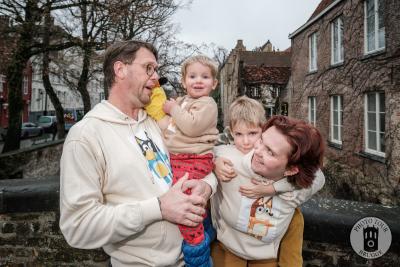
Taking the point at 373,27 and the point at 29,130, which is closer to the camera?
the point at 373,27

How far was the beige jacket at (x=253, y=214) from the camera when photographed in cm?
215

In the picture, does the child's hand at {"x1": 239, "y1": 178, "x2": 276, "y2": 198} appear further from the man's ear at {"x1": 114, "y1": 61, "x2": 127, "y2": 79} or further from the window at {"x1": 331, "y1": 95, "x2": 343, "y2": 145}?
the window at {"x1": 331, "y1": 95, "x2": 343, "y2": 145}

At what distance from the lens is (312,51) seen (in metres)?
18.0

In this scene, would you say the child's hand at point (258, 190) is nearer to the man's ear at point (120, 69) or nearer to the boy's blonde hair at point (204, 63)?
the boy's blonde hair at point (204, 63)

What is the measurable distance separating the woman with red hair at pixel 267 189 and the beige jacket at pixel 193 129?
0.22 meters

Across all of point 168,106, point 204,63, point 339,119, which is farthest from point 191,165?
point 339,119

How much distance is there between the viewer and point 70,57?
20703 mm

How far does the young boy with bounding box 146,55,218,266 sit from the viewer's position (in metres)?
1.99

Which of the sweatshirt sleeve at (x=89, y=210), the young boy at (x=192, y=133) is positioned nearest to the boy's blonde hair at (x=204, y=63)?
the young boy at (x=192, y=133)

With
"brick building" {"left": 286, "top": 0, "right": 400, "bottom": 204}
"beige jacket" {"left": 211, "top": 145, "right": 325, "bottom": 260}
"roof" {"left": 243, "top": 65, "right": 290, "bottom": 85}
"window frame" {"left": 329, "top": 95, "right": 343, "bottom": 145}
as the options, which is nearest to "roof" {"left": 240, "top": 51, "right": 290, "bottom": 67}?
"roof" {"left": 243, "top": 65, "right": 290, "bottom": 85}

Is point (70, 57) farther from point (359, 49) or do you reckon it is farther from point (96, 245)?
point (96, 245)

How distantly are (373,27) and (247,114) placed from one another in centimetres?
1212

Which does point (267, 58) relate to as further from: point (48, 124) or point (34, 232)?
point (34, 232)

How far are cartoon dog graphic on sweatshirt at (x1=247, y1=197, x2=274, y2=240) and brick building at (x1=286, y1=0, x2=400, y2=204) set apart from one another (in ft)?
30.1
